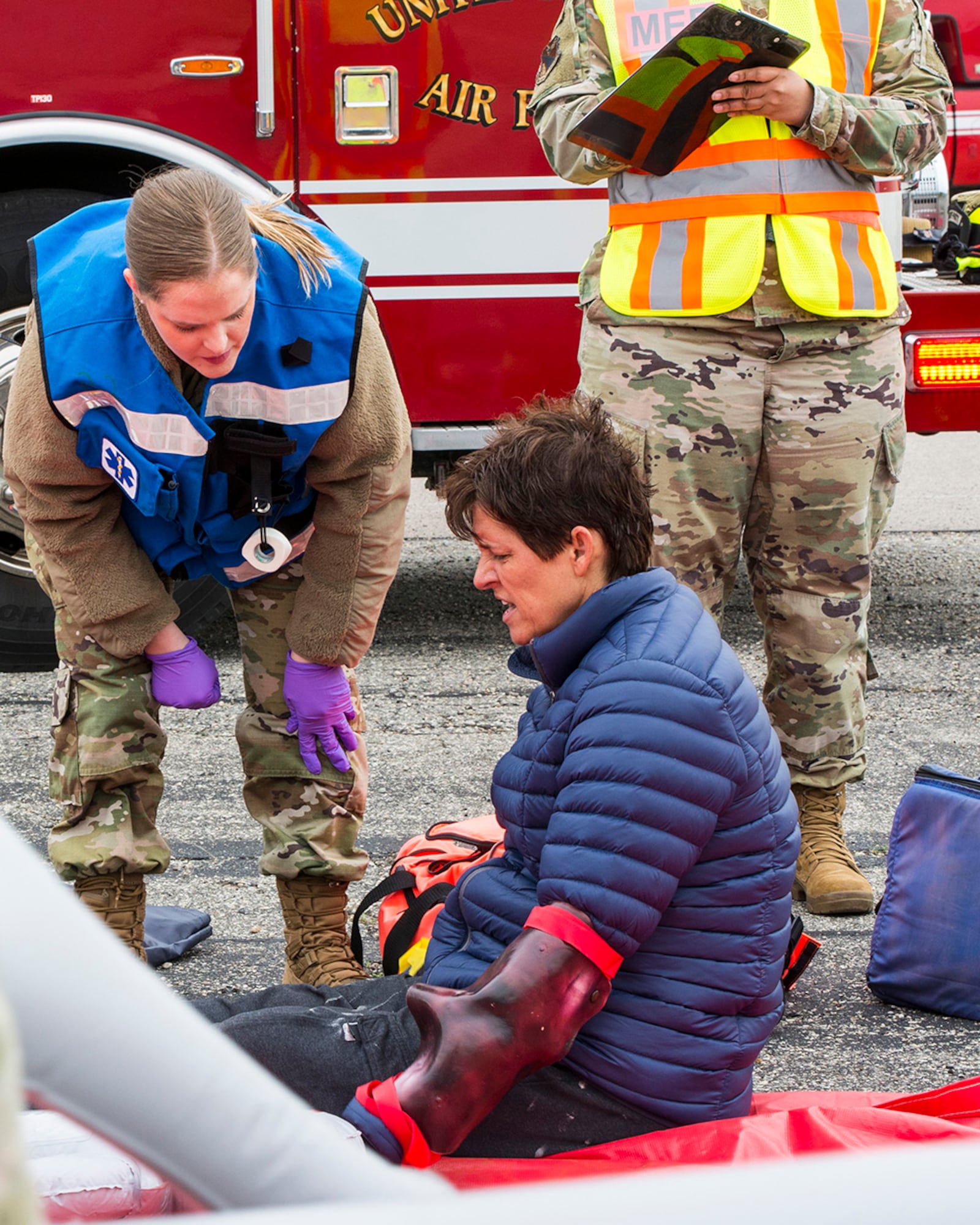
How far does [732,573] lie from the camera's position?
2.94 m

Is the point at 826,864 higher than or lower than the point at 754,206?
lower

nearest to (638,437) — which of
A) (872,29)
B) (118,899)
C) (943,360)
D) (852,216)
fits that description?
(852,216)

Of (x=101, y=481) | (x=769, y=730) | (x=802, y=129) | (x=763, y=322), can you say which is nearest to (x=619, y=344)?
(x=763, y=322)

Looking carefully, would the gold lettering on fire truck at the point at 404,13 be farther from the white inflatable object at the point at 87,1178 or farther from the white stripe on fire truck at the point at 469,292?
the white inflatable object at the point at 87,1178

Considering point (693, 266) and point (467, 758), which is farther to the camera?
point (467, 758)

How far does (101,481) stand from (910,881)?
1421 mm

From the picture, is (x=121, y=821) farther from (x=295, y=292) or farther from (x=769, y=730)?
(x=769, y=730)

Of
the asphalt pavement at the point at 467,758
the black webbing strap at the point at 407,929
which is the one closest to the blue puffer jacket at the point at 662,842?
the black webbing strap at the point at 407,929

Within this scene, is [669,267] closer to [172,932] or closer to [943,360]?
[172,932]

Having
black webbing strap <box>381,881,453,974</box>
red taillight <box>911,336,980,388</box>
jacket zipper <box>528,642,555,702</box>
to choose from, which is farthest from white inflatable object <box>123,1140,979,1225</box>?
red taillight <box>911,336,980,388</box>

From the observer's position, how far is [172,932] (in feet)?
9.00

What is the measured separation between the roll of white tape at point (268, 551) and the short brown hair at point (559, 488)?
527 millimetres

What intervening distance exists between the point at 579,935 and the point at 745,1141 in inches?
13.3

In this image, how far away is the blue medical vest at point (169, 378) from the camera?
2.26 m
